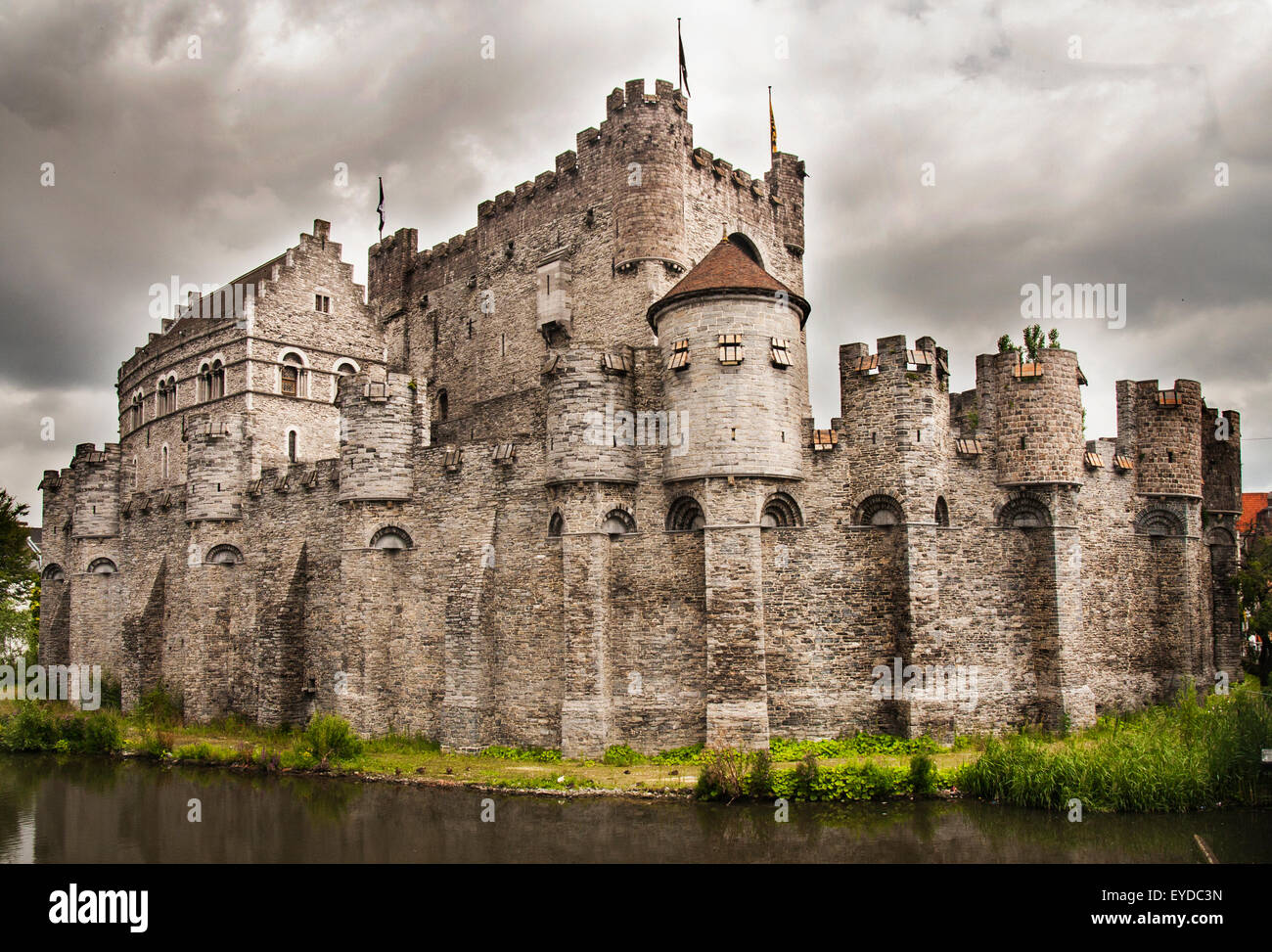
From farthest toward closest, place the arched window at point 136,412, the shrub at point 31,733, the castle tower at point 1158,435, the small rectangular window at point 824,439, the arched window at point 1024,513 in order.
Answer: the arched window at point 136,412 → the shrub at point 31,733 → the castle tower at point 1158,435 → the arched window at point 1024,513 → the small rectangular window at point 824,439

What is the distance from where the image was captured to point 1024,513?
76.7 ft

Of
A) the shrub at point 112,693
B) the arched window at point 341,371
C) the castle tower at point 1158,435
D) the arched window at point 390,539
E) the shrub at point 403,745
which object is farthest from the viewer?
the arched window at point 341,371

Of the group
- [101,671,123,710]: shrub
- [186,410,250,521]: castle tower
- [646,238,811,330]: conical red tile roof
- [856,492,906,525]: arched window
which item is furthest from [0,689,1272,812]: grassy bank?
[101,671,123,710]: shrub

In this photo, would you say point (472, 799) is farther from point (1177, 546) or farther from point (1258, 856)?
point (1177, 546)

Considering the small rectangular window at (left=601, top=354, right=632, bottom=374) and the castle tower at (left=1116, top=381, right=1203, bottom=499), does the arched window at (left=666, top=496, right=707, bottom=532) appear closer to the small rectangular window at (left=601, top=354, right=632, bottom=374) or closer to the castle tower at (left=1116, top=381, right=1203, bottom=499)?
the small rectangular window at (left=601, top=354, right=632, bottom=374)

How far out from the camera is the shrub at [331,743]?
23.0 m

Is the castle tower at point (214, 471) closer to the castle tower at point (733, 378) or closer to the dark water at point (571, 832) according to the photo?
the dark water at point (571, 832)

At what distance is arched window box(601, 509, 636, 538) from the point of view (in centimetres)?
2236

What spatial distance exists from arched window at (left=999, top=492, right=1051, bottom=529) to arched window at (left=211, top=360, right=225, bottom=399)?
25.5m

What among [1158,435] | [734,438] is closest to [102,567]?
[734,438]

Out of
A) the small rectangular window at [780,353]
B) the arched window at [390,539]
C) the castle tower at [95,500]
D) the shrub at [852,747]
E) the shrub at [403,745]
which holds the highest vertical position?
the small rectangular window at [780,353]

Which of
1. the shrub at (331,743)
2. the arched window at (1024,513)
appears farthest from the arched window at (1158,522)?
the shrub at (331,743)

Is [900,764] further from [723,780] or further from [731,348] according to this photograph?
[731,348]

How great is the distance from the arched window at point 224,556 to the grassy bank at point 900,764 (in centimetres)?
670
